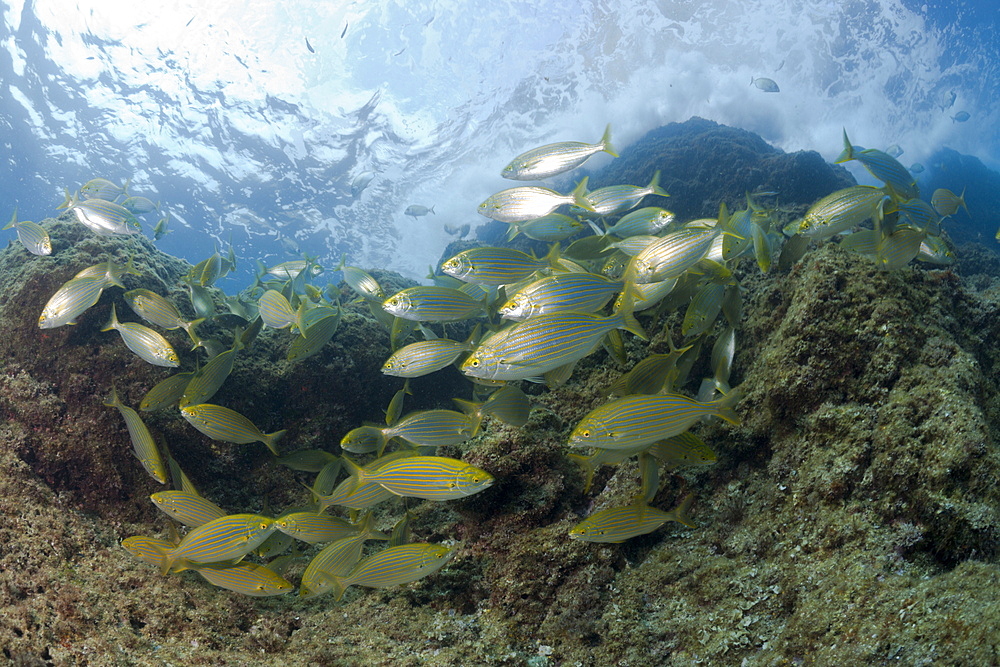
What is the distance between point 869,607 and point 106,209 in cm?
789

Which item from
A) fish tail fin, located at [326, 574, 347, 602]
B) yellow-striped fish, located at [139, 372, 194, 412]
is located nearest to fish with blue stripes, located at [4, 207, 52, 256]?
yellow-striped fish, located at [139, 372, 194, 412]

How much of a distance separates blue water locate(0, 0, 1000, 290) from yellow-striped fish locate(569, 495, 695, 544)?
2280 centimetres

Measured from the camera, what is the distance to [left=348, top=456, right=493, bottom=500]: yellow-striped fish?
2584mm

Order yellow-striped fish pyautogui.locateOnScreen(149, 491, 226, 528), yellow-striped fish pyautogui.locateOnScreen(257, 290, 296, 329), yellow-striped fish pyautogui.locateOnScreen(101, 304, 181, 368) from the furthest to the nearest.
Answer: yellow-striped fish pyautogui.locateOnScreen(257, 290, 296, 329) → yellow-striped fish pyautogui.locateOnScreen(101, 304, 181, 368) → yellow-striped fish pyautogui.locateOnScreen(149, 491, 226, 528)

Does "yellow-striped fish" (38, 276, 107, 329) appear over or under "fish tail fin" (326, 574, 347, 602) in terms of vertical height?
over

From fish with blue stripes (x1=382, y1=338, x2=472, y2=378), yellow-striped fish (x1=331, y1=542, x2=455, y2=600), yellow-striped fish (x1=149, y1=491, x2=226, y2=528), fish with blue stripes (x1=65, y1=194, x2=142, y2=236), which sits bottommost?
yellow-striped fish (x1=331, y1=542, x2=455, y2=600)

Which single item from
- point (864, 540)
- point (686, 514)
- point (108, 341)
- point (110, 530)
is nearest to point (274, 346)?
point (108, 341)

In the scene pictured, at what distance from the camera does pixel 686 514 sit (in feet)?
9.93

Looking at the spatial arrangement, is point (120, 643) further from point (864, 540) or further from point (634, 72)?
point (634, 72)

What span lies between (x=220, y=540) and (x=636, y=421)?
2.70m

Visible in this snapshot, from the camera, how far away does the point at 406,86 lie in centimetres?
2294

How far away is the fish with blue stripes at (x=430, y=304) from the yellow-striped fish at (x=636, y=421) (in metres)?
1.65

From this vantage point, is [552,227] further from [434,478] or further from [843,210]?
[434,478]

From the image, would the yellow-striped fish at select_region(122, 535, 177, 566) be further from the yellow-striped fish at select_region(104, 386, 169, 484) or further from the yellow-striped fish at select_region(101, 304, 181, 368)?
the yellow-striped fish at select_region(101, 304, 181, 368)
